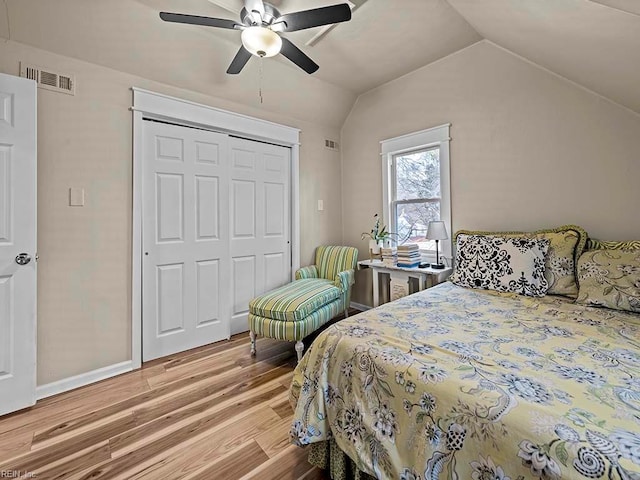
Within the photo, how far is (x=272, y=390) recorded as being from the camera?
2154 mm

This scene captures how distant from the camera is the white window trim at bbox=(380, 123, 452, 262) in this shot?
300 cm

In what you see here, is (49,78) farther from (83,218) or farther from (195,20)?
(195,20)

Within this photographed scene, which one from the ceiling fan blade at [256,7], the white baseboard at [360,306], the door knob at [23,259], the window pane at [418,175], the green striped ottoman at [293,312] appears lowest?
the white baseboard at [360,306]

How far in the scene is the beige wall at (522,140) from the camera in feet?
6.96

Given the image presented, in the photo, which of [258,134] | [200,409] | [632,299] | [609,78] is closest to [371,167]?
[258,134]

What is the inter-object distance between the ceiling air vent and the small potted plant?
297 centimetres

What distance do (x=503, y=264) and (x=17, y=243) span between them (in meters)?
3.37

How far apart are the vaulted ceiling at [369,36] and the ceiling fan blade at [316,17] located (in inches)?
18.4

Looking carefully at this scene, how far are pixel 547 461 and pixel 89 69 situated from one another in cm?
331

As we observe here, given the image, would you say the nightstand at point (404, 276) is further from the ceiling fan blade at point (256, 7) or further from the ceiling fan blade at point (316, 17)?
the ceiling fan blade at point (256, 7)

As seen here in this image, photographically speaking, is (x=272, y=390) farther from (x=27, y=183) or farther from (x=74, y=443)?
(x=27, y=183)

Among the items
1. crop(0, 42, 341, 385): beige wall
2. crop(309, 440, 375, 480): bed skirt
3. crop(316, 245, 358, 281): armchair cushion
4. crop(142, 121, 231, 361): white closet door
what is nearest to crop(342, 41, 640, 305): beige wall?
crop(316, 245, 358, 281): armchair cushion

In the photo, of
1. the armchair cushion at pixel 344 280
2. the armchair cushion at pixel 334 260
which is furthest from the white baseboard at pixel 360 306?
the armchair cushion at pixel 344 280

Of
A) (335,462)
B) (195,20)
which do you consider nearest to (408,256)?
(335,462)
